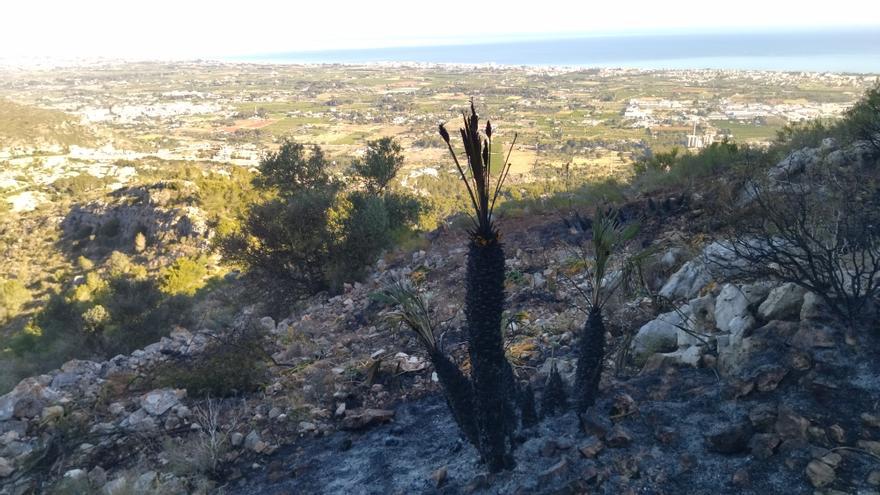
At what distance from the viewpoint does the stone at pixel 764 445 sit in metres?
2.81

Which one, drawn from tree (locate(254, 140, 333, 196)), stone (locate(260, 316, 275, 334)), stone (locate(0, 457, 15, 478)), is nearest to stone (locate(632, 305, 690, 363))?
stone (locate(260, 316, 275, 334))

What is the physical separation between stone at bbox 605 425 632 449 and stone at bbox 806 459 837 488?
3.02 ft

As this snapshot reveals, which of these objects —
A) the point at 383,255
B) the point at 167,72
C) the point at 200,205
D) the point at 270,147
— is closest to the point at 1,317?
the point at 200,205

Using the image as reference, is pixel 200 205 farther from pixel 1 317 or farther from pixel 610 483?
pixel 610 483

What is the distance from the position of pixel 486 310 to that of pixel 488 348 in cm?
27

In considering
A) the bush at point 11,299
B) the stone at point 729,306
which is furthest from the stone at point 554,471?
the bush at point 11,299

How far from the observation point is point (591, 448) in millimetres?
3201

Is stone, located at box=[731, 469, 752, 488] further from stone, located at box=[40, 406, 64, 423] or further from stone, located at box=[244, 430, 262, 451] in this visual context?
stone, located at box=[40, 406, 64, 423]

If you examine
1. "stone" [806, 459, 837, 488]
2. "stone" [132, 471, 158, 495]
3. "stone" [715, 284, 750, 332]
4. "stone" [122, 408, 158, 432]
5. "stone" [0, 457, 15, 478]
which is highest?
"stone" [715, 284, 750, 332]

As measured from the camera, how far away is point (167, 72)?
156 meters

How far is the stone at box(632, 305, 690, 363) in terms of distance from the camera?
4.43 metres

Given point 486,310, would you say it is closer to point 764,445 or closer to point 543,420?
point 543,420

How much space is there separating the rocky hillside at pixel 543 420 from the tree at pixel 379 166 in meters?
10.4

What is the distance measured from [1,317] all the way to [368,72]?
12594 cm
